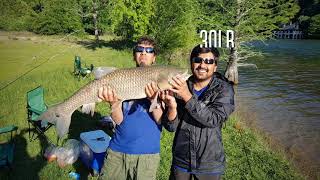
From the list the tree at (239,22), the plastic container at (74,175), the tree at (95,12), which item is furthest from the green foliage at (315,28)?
the plastic container at (74,175)

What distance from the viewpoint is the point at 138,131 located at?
430 cm

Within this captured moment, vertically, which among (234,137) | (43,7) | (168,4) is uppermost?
(43,7)

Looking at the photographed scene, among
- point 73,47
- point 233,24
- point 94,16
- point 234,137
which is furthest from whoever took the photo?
point 94,16

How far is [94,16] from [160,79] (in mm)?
44716

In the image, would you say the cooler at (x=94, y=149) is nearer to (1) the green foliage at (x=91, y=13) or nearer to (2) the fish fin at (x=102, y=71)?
(2) the fish fin at (x=102, y=71)

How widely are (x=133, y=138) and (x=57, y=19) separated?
55.0 m

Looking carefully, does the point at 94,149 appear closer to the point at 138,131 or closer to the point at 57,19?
the point at 138,131

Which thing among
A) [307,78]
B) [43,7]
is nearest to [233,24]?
[307,78]

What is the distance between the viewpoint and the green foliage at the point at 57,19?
5003 cm

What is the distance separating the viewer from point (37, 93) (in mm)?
9820

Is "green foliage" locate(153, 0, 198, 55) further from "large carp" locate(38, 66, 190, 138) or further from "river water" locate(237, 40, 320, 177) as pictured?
"large carp" locate(38, 66, 190, 138)

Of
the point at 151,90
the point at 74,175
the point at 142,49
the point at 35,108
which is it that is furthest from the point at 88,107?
the point at 35,108

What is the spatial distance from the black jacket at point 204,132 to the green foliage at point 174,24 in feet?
75.4

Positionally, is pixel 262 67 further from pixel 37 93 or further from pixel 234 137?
pixel 37 93
